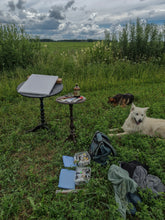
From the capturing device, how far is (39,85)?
4.17 metres

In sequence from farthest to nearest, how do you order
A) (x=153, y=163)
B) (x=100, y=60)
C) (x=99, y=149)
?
(x=100, y=60) < (x=99, y=149) < (x=153, y=163)

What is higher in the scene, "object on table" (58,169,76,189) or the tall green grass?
the tall green grass

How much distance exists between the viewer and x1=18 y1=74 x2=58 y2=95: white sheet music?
3.98 meters

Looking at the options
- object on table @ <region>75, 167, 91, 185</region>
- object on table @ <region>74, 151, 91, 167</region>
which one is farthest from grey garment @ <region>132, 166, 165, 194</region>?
object on table @ <region>74, 151, 91, 167</region>

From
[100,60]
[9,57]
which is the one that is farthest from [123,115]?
[9,57]

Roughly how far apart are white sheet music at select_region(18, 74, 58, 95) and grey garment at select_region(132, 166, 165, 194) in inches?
98.0

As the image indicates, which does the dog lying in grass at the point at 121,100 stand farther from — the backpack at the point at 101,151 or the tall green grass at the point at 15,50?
the tall green grass at the point at 15,50

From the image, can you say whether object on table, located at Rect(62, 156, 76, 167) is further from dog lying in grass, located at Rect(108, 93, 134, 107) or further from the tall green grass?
the tall green grass

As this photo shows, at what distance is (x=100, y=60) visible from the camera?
1088 centimetres

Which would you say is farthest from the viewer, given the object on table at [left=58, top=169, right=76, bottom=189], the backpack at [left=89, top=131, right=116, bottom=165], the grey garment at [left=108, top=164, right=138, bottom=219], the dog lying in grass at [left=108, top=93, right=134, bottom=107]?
the dog lying in grass at [left=108, top=93, right=134, bottom=107]

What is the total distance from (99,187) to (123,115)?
9.77 feet

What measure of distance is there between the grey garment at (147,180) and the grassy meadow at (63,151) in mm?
125

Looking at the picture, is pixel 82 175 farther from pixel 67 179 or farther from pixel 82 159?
pixel 82 159

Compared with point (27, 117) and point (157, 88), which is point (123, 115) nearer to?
point (27, 117)
